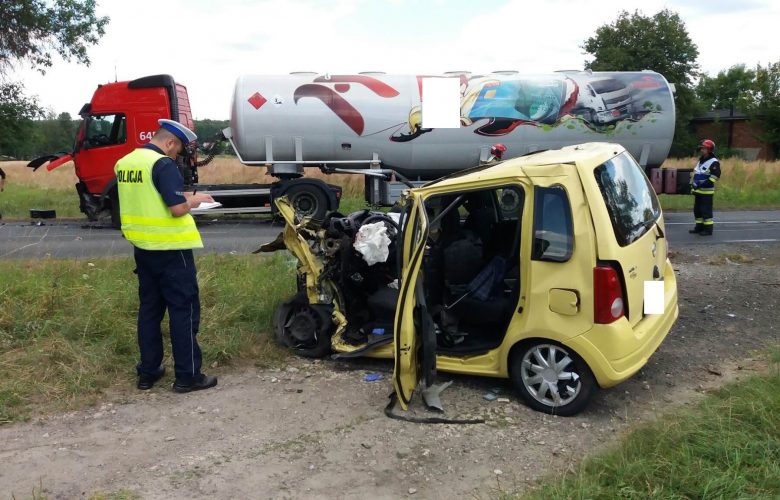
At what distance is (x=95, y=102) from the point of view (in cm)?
1391

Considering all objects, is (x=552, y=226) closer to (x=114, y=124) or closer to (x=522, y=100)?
(x=522, y=100)

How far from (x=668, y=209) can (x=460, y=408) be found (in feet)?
47.4

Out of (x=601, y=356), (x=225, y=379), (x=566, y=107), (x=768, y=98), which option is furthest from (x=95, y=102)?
(x=768, y=98)

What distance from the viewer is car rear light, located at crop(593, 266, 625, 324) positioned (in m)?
3.76

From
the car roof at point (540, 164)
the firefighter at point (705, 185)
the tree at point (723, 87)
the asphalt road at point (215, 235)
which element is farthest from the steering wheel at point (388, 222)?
the tree at point (723, 87)

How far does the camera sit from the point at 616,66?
137 ft

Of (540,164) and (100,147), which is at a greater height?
(100,147)

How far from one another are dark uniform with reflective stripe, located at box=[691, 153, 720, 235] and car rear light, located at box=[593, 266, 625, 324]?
29.1ft

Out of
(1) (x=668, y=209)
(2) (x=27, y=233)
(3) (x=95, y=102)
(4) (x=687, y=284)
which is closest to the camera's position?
(4) (x=687, y=284)

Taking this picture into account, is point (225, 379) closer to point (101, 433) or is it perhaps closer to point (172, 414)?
point (172, 414)

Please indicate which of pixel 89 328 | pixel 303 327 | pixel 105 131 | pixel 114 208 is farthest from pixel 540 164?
pixel 105 131

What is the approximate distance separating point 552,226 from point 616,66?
136 feet

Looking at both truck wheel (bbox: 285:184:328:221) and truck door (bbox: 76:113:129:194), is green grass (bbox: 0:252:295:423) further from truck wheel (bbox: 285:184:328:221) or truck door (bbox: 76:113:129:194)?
truck door (bbox: 76:113:129:194)

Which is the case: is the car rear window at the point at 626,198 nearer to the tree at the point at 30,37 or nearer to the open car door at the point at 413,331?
the open car door at the point at 413,331
